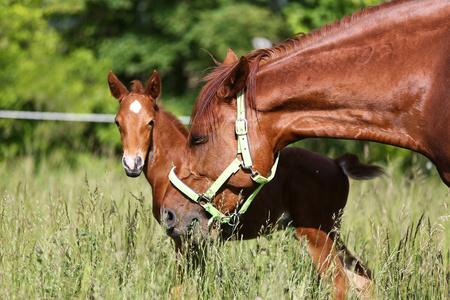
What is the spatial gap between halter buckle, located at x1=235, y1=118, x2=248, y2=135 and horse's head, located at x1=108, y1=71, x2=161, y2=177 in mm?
1204

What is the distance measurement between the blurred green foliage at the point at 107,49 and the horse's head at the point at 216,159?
4746 mm

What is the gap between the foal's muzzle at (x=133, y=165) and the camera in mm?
3719

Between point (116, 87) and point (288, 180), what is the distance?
1.58 meters

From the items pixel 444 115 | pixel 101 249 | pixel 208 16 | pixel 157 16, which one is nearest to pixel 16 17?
pixel 157 16

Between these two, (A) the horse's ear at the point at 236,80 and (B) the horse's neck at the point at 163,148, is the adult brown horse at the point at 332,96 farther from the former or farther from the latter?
(B) the horse's neck at the point at 163,148

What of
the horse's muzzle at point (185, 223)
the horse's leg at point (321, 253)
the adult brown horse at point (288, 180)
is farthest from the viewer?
the adult brown horse at point (288, 180)

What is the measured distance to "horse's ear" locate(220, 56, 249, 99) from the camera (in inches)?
106

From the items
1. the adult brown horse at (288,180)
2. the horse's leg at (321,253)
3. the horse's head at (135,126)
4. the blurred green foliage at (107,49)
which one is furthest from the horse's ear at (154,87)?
the blurred green foliage at (107,49)

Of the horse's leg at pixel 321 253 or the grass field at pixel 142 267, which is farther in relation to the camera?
the horse's leg at pixel 321 253

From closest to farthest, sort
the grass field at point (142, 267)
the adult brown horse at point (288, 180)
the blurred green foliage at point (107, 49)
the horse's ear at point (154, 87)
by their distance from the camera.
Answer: the grass field at point (142, 267) < the adult brown horse at point (288, 180) < the horse's ear at point (154, 87) < the blurred green foliage at point (107, 49)

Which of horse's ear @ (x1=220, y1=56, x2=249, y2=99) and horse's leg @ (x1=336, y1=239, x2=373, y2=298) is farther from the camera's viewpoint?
horse's leg @ (x1=336, y1=239, x2=373, y2=298)

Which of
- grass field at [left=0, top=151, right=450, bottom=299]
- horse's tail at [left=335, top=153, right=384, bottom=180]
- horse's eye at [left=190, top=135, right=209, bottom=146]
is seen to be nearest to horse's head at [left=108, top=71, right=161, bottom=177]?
grass field at [left=0, top=151, right=450, bottom=299]

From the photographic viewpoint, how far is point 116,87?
4117 millimetres

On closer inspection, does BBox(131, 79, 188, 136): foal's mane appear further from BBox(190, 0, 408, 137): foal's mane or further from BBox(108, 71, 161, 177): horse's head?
BBox(190, 0, 408, 137): foal's mane
